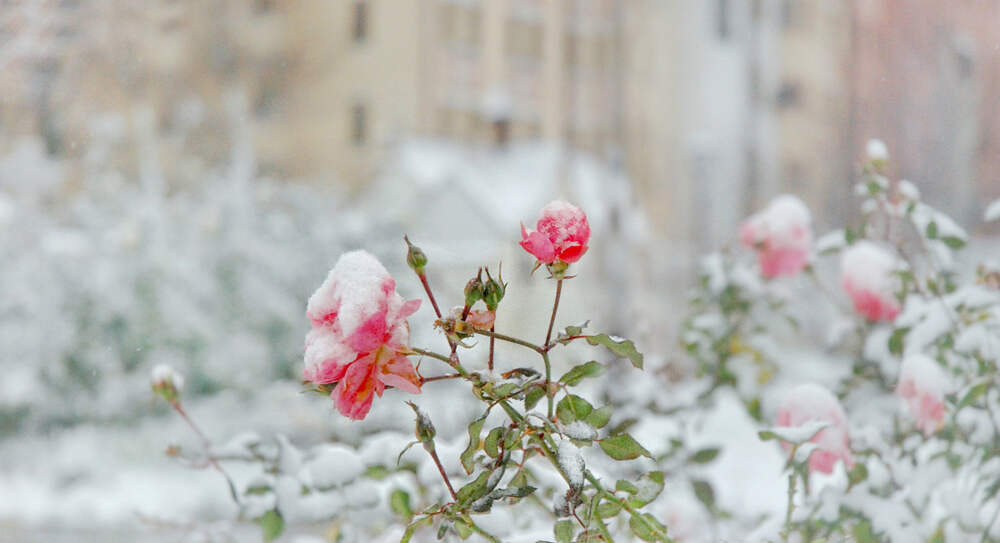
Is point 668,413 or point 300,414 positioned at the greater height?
point 300,414

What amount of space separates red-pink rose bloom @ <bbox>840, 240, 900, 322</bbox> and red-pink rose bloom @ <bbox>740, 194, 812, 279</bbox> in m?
0.03

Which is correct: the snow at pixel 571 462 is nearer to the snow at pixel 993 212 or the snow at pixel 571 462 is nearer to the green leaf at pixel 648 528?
the green leaf at pixel 648 528

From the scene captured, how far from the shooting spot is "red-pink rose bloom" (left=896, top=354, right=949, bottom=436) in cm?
35

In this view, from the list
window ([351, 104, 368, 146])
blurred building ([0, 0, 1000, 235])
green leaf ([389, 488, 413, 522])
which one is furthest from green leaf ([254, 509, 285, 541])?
window ([351, 104, 368, 146])

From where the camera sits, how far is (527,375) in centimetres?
24

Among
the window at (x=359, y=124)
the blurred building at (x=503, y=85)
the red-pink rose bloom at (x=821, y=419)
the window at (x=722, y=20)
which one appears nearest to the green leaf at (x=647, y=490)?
the red-pink rose bloom at (x=821, y=419)

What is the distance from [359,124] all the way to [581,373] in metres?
2.57

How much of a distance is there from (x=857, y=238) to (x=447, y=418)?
1154mm

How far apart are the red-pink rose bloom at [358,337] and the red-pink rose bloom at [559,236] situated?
0.03m

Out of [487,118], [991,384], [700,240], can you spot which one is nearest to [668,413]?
[991,384]

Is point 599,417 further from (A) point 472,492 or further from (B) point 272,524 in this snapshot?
(B) point 272,524

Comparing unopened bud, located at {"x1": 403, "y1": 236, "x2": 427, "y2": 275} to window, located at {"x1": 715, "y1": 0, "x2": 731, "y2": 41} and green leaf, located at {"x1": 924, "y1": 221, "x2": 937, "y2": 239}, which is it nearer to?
green leaf, located at {"x1": 924, "y1": 221, "x2": 937, "y2": 239}

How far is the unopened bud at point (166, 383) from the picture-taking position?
14.9 inches

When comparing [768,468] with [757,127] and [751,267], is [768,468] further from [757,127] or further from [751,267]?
[757,127]
